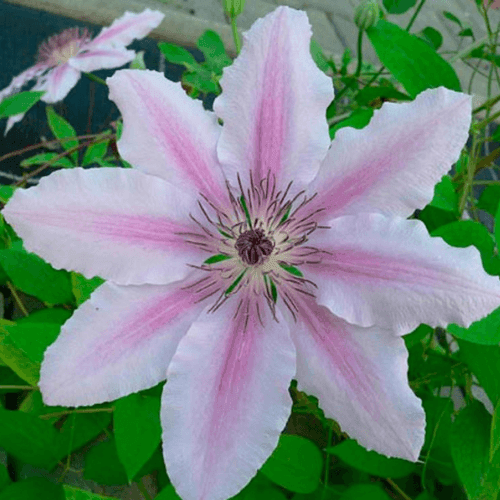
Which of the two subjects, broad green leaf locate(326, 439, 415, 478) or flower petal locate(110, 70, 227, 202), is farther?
broad green leaf locate(326, 439, 415, 478)

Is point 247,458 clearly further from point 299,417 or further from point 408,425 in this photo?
point 299,417

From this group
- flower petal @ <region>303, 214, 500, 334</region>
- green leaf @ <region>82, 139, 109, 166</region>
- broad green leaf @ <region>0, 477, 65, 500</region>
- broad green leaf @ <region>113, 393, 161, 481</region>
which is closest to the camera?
flower petal @ <region>303, 214, 500, 334</region>

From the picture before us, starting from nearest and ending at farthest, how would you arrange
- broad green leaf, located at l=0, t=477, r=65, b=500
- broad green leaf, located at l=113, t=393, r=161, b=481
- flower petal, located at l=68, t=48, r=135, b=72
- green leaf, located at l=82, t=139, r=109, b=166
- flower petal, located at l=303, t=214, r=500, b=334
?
1. flower petal, located at l=303, t=214, r=500, b=334
2. broad green leaf, located at l=113, t=393, r=161, b=481
3. broad green leaf, located at l=0, t=477, r=65, b=500
4. flower petal, located at l=68, t=48, r=135, b=72
5. green leaf, located at l=82, t=139, r=109, b=166

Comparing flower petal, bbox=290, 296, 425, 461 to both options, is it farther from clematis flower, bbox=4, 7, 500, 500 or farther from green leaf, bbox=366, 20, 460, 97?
green leaf, bbox=366, 20, 460, 97

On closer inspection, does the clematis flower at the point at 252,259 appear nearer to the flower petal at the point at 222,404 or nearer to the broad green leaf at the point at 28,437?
the flower petal at the point at 222,404

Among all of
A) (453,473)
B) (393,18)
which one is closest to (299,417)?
(453,473)

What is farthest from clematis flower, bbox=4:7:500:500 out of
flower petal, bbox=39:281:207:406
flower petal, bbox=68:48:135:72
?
flower petal, bbox=68:48:135:72

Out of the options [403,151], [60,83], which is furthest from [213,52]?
[403,151]
